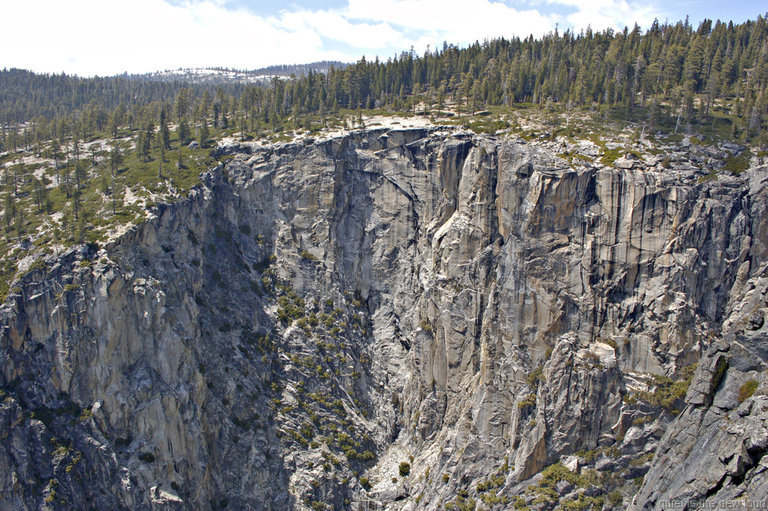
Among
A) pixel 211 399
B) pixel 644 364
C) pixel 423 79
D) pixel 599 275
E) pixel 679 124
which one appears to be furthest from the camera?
pixel 423 79

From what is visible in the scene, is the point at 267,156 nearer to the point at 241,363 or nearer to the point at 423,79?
the point at 241,363

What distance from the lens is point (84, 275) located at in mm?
68625

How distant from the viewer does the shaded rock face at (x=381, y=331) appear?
211ft

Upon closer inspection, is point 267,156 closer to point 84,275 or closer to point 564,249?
point 84,275

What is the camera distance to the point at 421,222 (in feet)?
281

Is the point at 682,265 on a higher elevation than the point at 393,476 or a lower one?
higher

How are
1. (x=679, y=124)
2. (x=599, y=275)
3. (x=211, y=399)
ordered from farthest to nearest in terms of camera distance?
(x=679, y=124) < (x=211, y=399) < (x=599, y=275)

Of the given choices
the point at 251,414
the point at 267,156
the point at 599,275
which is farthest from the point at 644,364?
the point at 267,156

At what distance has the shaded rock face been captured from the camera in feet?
211

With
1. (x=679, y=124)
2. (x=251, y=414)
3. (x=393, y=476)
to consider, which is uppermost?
(x=679, y=124)

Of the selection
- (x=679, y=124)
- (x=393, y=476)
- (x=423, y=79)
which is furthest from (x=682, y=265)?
(x=423, y=79)

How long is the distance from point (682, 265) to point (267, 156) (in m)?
Result: 62.7

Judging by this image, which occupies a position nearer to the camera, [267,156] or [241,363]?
[241,363]

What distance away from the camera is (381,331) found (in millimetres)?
86938
